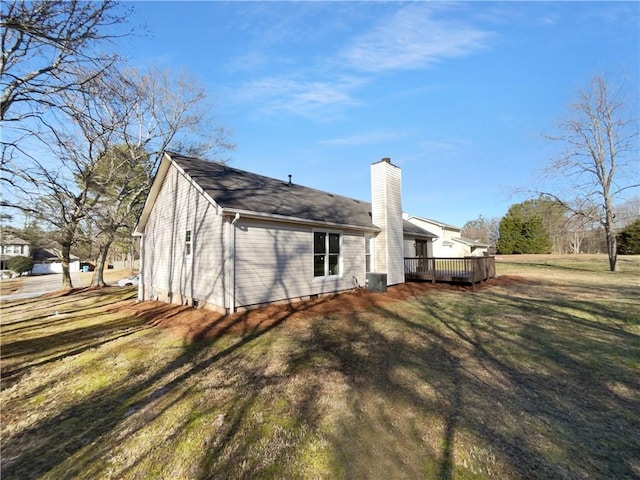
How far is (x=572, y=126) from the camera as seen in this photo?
21.0 m

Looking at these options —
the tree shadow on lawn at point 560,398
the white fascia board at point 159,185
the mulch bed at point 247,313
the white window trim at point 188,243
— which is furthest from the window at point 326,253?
the tree shadow on lawn at point 560,398

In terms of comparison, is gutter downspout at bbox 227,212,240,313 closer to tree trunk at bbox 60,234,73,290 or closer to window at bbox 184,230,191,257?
window at bbox 184,230,191,257

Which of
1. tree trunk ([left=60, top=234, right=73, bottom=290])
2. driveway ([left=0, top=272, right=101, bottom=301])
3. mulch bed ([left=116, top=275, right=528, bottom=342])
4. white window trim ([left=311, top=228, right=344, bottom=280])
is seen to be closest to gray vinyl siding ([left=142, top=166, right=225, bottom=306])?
→ mulch bed ([left=116, top=275, right=528, bottom=342])

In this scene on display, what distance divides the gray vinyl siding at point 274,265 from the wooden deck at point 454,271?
18.4 feet

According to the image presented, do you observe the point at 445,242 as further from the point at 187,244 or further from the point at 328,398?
the point at 328,398

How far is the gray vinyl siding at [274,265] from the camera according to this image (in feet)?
26.5

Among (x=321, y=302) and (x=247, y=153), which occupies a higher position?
(x=247, y=153)

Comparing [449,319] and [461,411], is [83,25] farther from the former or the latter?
[449,319]

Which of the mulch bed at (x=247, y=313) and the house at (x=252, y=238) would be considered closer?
the mulch bed at (x=247, y=313)

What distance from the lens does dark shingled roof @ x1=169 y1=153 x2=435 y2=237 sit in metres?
8.55

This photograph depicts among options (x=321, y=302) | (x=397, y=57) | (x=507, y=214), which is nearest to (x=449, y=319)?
(x=321, y=302)

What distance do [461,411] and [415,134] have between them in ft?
72.9

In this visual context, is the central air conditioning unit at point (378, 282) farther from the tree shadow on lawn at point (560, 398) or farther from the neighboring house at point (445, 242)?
the neighboring house at point (445, 242)

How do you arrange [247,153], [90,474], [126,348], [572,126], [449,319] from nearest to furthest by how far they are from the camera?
[90,474] → [126,348] → [449,319] → [572,126] → [247,153]
